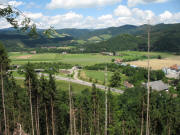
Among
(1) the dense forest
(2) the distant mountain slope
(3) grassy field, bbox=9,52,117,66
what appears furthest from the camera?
(2) the distant mountain slope

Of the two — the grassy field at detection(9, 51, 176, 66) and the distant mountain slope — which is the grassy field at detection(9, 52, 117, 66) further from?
the distant mountain slope

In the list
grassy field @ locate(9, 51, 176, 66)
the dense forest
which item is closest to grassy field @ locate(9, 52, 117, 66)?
grassy field @ locate(9, 51, 176, 66)

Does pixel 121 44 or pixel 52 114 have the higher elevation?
pixel 121 44

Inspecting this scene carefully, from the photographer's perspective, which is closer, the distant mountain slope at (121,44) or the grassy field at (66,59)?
the grassy field at (66,59)

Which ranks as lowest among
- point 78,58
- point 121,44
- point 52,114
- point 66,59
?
point 52,114

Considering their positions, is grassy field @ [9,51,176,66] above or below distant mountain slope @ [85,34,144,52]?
below

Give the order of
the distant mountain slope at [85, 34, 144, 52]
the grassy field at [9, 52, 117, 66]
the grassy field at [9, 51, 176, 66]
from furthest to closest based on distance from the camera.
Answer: the distant mountain slope at [85, 34, 144, 52], the grassy field at [9, 51, 176, 66], the grassy field at [9, 52, 117, 66]

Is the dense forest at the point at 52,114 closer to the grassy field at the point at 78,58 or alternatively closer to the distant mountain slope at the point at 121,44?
the grassy field at the point at 78,58

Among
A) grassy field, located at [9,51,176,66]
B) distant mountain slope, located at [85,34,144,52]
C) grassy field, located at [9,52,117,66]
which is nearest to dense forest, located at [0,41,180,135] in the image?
grassy field, located at [9,52,117,66]

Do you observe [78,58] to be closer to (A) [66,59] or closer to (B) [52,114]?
(A) [66,59]

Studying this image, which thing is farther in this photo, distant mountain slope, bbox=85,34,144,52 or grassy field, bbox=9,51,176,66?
distant mountain slope, bbox=85,34,144,52

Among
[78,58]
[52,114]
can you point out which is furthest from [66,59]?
[52,114]

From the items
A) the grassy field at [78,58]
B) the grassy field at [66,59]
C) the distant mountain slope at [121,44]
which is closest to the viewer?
the grassy field at [66,59]

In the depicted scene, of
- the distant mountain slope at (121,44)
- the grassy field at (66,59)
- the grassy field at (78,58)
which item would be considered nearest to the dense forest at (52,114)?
the grassy field at (66,59)
